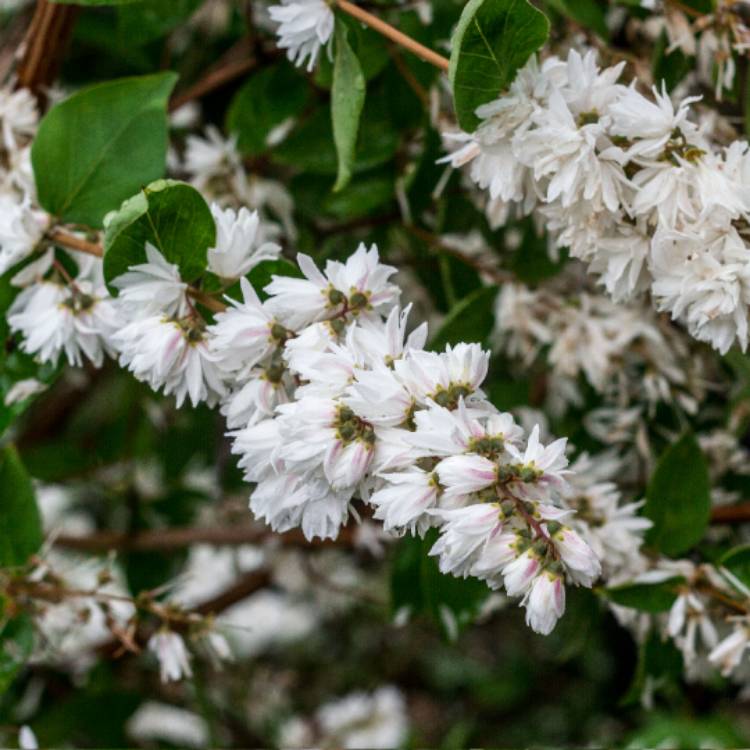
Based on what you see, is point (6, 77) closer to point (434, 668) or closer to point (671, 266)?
point (671, 266)

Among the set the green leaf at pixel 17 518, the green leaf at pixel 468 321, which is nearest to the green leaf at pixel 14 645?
the green leaf at pixel 17 518

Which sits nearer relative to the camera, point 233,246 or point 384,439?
point 384,439

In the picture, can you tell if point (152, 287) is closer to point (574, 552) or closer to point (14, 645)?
point (574, 552)

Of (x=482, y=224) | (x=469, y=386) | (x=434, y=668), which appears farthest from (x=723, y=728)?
(x=434, y=668)

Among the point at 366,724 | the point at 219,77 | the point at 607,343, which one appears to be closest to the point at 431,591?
the point at 607,343

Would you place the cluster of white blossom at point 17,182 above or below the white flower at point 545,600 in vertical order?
above

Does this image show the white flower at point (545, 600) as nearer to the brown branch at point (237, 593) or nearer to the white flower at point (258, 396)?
the white flower at point (258, 396)
